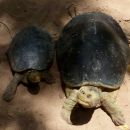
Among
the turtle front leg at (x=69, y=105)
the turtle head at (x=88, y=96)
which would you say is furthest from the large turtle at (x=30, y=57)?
the turtle head at (x=88, y=96)

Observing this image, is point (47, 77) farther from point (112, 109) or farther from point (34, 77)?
point (112, 109)

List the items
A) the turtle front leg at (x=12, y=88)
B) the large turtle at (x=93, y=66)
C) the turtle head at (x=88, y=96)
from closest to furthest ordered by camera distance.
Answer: the turtle head at (x=88, y=96), the large turtle at (x=93, y=66), the turtle front leg at (x=12, y=88)

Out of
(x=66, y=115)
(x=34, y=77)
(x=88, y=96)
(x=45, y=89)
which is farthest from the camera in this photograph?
(x=45, y=89)

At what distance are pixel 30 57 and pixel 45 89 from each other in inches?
15.7

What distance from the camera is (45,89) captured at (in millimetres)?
4164

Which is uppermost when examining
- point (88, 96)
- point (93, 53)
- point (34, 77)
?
point (93, 53)

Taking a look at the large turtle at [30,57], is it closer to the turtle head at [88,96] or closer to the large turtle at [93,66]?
the large turtle at [93,66]

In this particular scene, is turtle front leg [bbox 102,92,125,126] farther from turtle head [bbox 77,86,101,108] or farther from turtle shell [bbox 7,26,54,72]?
turtle shell [bbox 7,26,54,72]

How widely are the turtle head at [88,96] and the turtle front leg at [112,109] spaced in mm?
175

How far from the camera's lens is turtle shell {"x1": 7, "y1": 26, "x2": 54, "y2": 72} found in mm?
4172

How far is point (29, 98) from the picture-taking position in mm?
4043

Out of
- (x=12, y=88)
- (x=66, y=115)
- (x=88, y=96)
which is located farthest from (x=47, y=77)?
(x=88, y=96)

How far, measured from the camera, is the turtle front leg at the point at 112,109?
3.82 m

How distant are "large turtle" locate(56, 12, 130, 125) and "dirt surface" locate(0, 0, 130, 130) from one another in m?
0.12
